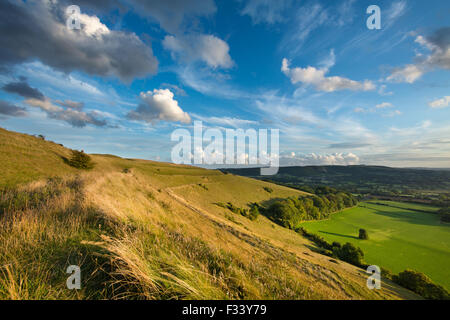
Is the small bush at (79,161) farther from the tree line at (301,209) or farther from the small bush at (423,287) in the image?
the small bush at (423,287)

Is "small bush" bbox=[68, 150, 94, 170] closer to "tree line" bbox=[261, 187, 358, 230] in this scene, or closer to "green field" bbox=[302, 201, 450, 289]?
"tree line" bbox=[261, 187, 358, 230]

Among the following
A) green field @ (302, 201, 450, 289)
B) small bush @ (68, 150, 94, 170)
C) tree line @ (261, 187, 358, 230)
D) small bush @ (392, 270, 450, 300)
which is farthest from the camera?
tree line @ (261, 187, 358, 230)

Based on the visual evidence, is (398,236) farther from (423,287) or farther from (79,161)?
(79,161)

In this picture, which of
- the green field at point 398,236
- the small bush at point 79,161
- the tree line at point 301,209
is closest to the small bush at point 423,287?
the green field at point 398,236

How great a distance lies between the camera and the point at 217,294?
9.77ft

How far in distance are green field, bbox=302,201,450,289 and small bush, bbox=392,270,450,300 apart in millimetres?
10952

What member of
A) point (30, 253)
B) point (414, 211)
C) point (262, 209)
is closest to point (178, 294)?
point (30, 253)

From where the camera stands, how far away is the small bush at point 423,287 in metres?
28.1

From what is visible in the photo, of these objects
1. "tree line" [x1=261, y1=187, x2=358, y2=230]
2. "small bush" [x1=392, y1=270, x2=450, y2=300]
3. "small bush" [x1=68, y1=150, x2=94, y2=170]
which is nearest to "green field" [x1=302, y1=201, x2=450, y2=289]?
"tree line" [x1=261, y1=187, x2=358, y2=230]

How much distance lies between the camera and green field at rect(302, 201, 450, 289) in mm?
43406

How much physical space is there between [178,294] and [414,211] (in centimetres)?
14744
